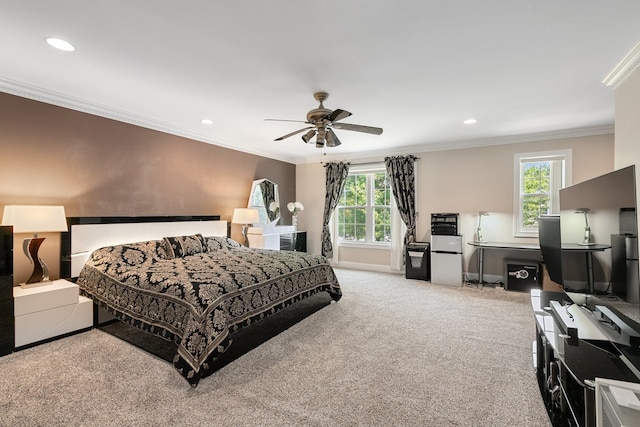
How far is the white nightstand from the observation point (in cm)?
272

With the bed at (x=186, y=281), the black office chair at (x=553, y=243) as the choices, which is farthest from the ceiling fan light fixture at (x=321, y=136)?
the black office chair at (x=553, y=243)

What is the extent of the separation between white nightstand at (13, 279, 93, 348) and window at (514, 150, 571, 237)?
6227 millimetres

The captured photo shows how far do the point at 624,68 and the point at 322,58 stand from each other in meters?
2.55

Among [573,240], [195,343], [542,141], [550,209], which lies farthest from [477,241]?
[195,343]

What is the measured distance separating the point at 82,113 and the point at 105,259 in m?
1.77

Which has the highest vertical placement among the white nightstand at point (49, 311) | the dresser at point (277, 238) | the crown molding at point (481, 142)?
the crown molding at point (481, 142)

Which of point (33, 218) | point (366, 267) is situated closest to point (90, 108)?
point (33, 218)

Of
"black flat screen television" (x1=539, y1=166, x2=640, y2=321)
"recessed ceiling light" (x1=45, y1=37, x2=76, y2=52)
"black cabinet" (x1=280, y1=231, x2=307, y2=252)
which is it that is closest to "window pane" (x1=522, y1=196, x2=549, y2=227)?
"black flat screen television" (x1=539, y1=166, x2=640, y2=321)

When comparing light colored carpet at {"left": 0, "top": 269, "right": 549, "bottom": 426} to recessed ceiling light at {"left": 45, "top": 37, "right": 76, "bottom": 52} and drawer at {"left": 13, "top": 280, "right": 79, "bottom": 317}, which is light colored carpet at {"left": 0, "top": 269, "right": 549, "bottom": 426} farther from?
recessed ceiling light at {"left": 45, "top": 37, "right": 76, "bottom": 52}

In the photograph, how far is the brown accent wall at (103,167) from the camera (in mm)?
3004

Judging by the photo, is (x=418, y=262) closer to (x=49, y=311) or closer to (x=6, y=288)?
(x=49, y=311)

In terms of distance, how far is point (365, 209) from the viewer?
21.2 ft

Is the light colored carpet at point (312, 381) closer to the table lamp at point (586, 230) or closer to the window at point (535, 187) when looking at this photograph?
the table lamp at point (586, 230)

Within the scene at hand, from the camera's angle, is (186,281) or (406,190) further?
(406,190)
